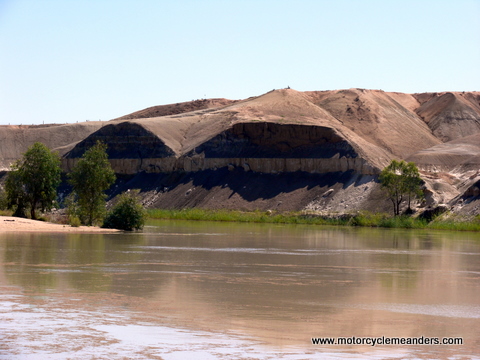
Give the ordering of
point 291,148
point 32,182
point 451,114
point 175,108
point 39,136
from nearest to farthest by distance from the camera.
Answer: point 32,182 < point 291,148 < point 451,114 < point 39,136 < point 175,108

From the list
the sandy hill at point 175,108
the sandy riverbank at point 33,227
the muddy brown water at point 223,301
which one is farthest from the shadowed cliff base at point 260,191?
the sandy hill at point 175,108

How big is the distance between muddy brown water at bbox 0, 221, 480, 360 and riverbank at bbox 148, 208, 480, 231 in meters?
26.5

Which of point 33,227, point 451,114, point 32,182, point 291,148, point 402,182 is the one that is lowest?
point 33,227

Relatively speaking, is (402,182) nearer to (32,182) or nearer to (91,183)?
(91,183)

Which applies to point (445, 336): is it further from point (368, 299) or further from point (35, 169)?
point (35, 169)

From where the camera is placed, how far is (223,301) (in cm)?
1744

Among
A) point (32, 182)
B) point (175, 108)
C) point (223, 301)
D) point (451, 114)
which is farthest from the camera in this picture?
point (175, 108)

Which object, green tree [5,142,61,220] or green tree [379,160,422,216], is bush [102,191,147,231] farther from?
green tree [379,160,422,216]

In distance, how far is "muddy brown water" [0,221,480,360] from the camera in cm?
1230

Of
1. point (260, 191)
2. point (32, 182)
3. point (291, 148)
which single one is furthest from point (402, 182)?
point (32, 182)

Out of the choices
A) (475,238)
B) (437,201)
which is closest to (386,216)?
(437,201)

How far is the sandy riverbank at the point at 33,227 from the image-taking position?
3991 cm

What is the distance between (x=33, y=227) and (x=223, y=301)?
2586cm

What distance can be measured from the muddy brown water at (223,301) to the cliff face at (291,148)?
4265 centimetres
